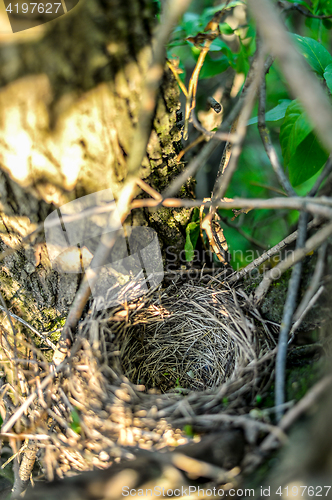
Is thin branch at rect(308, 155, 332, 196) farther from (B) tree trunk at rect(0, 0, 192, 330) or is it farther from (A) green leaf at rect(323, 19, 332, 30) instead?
(A) green leaf at rect(323, 19, 332, 30)

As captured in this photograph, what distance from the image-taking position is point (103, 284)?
38.8 inches

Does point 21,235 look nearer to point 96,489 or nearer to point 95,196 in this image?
point 95,196

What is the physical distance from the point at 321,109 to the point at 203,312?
79 centimetres

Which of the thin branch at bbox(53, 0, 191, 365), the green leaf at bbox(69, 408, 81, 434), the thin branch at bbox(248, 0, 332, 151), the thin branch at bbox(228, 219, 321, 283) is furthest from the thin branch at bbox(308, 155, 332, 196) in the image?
the green leaf at bbox(69, 408, 81, 434)

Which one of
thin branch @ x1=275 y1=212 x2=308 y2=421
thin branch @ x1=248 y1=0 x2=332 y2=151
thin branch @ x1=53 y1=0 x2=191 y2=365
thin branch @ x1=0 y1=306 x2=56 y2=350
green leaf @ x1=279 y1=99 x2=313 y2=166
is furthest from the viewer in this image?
thin branch @ x1=0 y1=306 x2=56 y2=350

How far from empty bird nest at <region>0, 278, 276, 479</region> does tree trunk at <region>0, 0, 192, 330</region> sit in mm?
239

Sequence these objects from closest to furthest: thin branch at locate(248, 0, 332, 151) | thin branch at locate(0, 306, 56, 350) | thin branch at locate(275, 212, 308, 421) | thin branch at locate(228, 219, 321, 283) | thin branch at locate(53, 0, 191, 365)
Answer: thin branch at locate(248, 0, 332, 151) < thin branch at locate(53, 0, 191, 365) < thin branch at locate(275, 212, 308, 421) < thin branch at locate(228, 219, 321, 283) < thin branch at locate(0, 306, 56, 350)

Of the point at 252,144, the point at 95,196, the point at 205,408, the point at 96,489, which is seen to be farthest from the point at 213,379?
the point at 252,144

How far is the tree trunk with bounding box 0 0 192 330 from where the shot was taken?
28.6 inches

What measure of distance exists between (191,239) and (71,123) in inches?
22.4

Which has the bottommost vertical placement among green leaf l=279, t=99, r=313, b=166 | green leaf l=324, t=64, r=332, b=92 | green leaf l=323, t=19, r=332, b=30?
green leaf l=279, t=99, r=313, b=166

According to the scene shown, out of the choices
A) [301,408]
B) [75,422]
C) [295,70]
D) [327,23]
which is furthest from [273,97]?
[75,422]

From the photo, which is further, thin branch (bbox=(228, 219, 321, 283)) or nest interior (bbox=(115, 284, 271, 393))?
nest interior (bbox=(115, 284, 271, 393))

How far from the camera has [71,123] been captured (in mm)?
798
